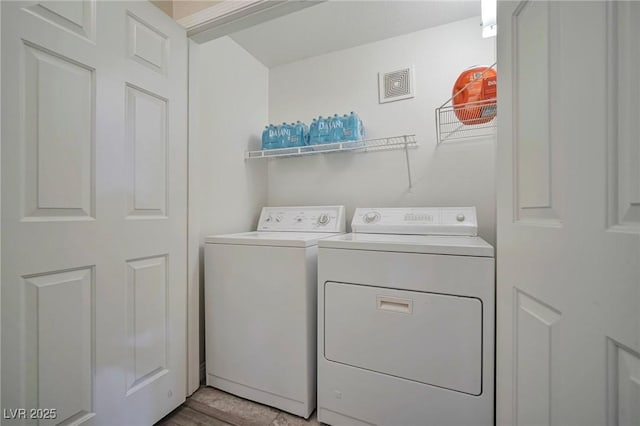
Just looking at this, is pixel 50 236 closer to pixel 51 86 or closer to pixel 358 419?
pixel 51 86

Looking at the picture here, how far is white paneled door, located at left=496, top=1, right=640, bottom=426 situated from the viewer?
0.42m

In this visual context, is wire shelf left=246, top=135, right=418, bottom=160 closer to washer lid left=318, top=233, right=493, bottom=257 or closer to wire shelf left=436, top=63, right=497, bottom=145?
wire shelf left=436, top=63, right=497, bottom=145

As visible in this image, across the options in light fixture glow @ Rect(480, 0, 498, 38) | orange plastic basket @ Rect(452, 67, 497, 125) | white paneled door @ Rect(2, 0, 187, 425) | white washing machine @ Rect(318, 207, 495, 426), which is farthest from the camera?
orange plastic basket @ Rect(452, 67, 497, 125)

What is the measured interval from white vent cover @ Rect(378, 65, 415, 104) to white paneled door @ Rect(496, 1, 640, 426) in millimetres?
1155

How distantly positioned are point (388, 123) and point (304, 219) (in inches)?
38.5

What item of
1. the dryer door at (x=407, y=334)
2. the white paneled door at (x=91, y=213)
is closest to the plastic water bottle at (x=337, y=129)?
the white paneled door at (x=91, y=213)

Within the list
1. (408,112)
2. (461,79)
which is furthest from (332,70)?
(461,79)

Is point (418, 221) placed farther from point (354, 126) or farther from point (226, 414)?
point (226, 414)

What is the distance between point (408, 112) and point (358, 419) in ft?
6.28

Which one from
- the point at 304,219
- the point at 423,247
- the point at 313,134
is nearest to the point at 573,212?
the point at 423,247

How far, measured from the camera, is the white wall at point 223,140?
1.51 metres

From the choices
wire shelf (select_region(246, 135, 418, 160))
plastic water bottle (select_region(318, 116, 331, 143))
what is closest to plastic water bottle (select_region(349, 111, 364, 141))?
wire shelf (select_region(246, 135, 418, 160))

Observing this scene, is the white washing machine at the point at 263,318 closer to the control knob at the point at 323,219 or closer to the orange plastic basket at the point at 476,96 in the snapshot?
the control knob at the point at 323,219

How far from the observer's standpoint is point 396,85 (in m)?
1.93
